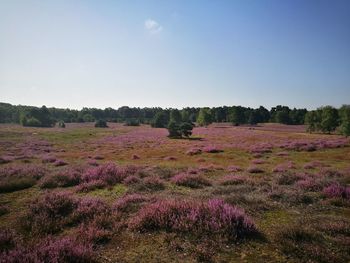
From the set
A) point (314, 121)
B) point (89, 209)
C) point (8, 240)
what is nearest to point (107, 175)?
point (89, 209)

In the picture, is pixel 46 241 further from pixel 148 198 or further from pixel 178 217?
pixel 148 198

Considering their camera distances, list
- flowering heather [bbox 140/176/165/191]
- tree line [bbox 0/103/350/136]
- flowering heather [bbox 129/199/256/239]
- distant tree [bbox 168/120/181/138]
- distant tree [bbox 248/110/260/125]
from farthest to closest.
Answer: distant tree [bbox 248/110/260/125] → tree line [bbox 0/103/350/136] → distant tree [bbox 168/120/181/138] → flowering heather [bbox 140/176/165/191] → flowering heather [bbox 129/199/256/239]

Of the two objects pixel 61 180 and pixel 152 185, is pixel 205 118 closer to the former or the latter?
pixel 61 180

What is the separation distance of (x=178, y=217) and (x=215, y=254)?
199 cm

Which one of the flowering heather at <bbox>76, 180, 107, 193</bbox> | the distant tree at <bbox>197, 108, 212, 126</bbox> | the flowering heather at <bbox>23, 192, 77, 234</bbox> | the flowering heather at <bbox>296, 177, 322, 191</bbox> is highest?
the distant tree at <bbox>197, 108, 212, 126</bbox>

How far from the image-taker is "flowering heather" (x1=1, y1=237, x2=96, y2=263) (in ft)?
19.1

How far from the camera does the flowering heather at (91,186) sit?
13.6 metres

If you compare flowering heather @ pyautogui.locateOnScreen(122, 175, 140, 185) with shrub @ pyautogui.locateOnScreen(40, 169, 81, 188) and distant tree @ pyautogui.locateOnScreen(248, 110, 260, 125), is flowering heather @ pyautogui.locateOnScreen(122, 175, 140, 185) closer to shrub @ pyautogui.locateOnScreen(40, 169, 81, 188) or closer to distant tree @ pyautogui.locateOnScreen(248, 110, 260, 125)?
shrub @ pyautogui.locateOnScreen(40, 169, 81, 188)

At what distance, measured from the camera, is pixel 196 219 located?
7.97 m

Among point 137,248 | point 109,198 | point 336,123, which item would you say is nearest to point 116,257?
point 137,248

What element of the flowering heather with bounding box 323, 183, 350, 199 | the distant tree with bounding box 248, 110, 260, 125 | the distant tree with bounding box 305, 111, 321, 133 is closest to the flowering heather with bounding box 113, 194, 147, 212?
the flowering heather with bounding box 323, 183, 350, 199

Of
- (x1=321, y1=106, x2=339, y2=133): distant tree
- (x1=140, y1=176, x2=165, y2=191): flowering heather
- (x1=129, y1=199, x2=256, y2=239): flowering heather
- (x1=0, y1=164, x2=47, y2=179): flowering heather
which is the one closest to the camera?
(x1=129, y1=199, x2=256, y2=239): flowering heather

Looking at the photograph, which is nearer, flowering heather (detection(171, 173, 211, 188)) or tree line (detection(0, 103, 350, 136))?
flowering heather (detection(171, 173, 211, 188))

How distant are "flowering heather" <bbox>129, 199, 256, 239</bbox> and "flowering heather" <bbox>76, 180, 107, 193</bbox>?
230 inches
